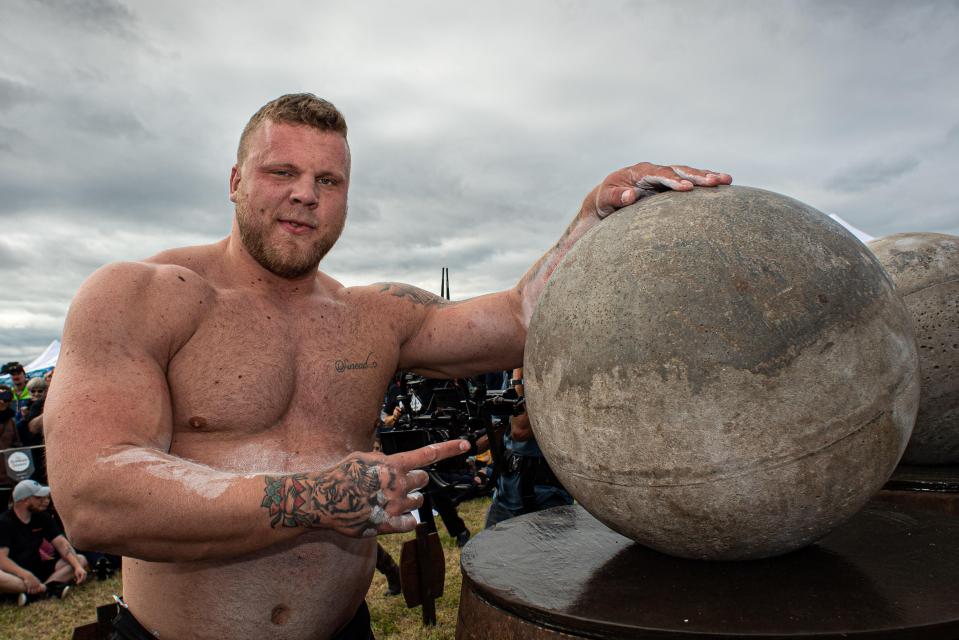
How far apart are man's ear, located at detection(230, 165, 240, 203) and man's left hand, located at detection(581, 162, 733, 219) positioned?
64.4 inches

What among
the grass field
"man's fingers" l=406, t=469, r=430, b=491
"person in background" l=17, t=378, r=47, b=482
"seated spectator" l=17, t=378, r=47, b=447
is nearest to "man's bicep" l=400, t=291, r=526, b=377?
"man's fingers" l=406, t=469, r=430, b=491

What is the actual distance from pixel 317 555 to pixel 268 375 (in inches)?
31.0

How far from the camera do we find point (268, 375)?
277 cm

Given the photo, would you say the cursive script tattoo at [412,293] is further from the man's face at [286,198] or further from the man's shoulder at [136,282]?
the man's shoulder at [136,282]

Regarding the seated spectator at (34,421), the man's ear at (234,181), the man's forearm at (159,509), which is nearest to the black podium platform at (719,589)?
the man's forearm at (159,509)

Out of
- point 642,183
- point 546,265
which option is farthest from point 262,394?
point 642,183

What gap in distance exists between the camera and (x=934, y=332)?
3629 mm

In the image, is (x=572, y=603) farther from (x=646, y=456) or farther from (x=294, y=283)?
(x=294, y=283)

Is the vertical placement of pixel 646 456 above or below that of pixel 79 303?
below

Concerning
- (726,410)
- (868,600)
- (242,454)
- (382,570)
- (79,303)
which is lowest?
(382,570)

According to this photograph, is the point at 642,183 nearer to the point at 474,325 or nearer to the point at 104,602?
the point at 474,325

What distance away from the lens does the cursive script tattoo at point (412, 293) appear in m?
3.46

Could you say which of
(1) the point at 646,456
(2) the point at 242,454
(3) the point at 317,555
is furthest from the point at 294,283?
(1) the point at 646,456

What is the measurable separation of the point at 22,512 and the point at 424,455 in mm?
7852
